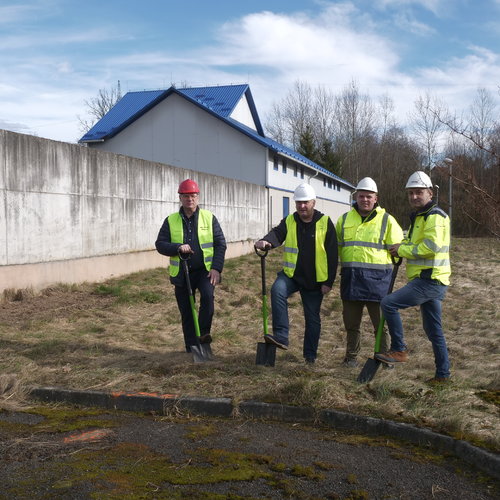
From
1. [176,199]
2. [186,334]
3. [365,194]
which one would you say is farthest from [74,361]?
[176,199]

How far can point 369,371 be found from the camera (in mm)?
5441

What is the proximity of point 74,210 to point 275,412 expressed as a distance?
7.60m

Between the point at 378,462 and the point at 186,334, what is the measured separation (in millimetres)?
3283

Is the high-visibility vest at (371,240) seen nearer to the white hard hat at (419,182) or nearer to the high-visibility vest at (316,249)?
the high-visibility vest at (316,249)

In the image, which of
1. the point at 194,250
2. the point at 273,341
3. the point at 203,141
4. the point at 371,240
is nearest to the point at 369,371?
the point at 273,341

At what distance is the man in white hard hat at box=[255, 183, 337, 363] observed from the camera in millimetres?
6070

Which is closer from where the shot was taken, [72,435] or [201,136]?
[72,435]

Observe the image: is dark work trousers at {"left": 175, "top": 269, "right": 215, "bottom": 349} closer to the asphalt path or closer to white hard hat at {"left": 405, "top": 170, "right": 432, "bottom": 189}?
the asphalt path

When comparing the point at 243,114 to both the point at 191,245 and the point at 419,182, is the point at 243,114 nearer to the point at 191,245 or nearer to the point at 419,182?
the point at 191,245

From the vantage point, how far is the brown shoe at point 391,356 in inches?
213

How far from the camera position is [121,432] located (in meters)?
4.49

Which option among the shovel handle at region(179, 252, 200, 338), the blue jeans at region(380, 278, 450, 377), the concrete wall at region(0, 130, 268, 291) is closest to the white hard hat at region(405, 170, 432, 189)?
the blue jeans at region(380, 278, 450, 377)

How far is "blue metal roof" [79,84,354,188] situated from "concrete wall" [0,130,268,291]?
40.6ft

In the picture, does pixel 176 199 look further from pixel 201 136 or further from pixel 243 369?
pixel 201 136
